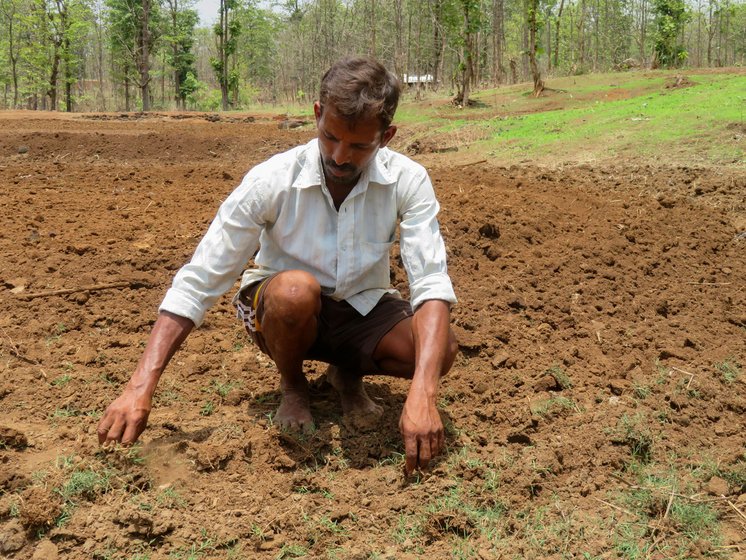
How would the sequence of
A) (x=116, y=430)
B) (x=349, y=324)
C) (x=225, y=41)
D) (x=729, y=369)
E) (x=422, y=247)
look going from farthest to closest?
(x=225, y=41)
(x=729, y=369)
(x=349, y=324)
(x=422, y=247)
(x=116, y=430)

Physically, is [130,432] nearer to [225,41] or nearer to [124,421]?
[124,421]

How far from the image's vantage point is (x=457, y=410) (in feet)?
9.88

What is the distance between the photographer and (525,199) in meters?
5.92

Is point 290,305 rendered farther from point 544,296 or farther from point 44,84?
point 44,84

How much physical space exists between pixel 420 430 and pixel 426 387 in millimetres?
146

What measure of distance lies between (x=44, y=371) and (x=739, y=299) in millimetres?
3764

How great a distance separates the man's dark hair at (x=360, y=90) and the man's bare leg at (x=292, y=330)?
605mm

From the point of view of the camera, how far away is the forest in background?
76.9 ft

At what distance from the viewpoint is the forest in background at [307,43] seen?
23453 millimetres

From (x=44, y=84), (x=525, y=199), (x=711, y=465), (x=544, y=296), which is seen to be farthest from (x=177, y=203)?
(x=44, y=84)

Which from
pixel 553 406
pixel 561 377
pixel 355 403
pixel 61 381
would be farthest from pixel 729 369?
pixel 61 381

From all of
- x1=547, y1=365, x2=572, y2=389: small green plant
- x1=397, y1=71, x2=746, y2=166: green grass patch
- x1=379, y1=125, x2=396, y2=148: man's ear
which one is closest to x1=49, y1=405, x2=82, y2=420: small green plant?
x1=379, y1=125, x2=396, y2=148: man's ear

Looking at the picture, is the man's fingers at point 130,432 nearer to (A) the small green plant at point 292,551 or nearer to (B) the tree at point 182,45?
(A) the small green plant at point 292,551

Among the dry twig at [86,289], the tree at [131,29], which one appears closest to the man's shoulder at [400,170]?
the dry twig at [86,289]
